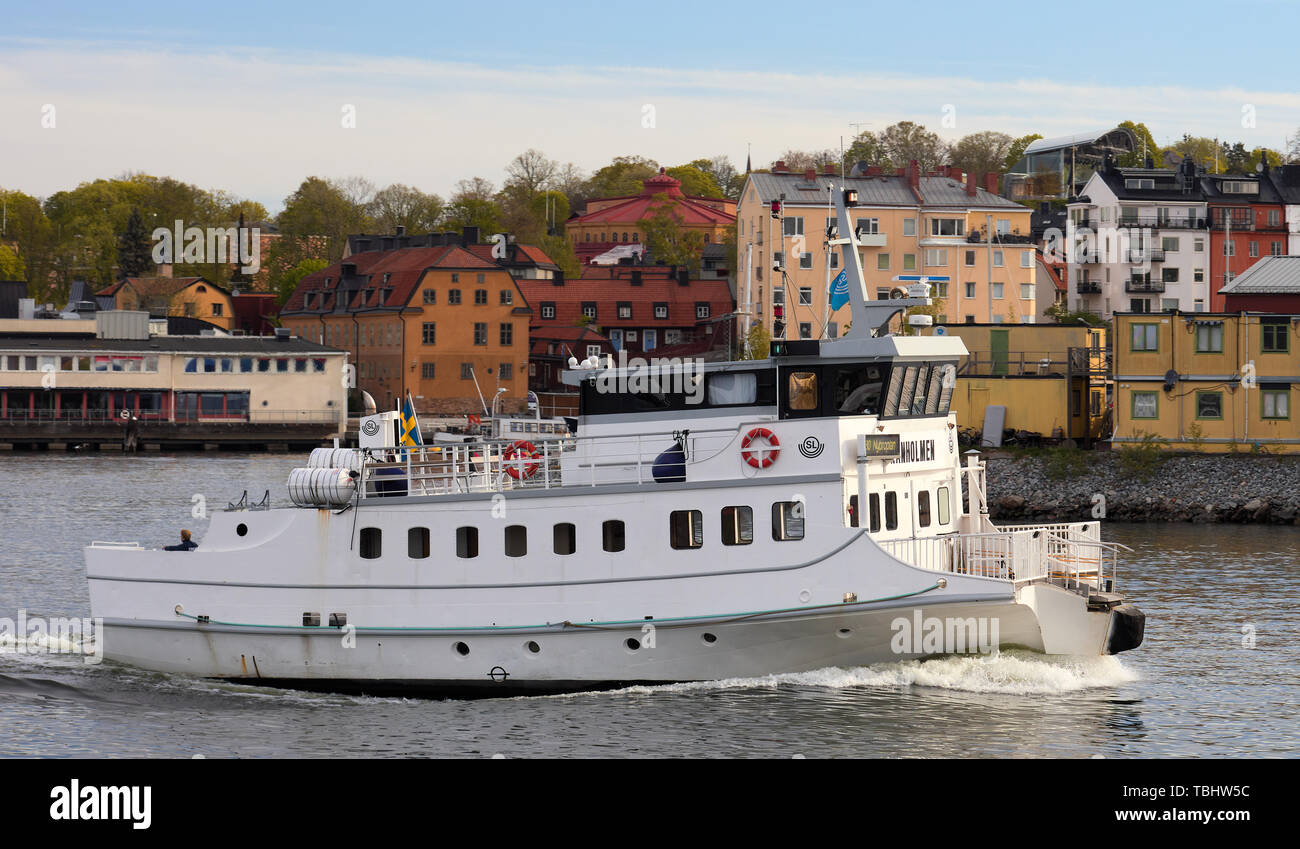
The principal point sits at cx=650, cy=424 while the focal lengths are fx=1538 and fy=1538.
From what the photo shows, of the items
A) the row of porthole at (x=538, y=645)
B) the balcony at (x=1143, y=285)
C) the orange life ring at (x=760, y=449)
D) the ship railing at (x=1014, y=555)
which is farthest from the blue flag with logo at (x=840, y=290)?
the balcony at (x=1143, y=285)

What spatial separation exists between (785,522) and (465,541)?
488 centimetres

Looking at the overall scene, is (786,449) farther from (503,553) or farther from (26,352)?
(26,352)

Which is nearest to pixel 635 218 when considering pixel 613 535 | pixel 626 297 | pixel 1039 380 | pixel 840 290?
pixel 626 297

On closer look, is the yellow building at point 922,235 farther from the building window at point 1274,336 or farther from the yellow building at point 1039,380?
the building window at point 1274,336

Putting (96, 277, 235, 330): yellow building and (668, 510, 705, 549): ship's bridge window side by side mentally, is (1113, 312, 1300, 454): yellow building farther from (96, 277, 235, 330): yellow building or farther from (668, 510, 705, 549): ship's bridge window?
(96, 277, 235, 330): yellow building

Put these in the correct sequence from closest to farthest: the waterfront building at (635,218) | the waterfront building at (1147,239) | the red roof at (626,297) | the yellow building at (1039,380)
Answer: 1. the yellow building at (1039,380)
2. the waterfront building at (1147,239)
3. the red roof at (626,297)
4. the waterfront building at (635,218)

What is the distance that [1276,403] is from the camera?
2015 inches

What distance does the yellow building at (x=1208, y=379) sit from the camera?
168ft

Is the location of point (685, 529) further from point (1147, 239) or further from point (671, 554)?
point (1147, 239)

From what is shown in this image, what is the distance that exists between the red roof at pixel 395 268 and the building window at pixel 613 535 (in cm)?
7269
